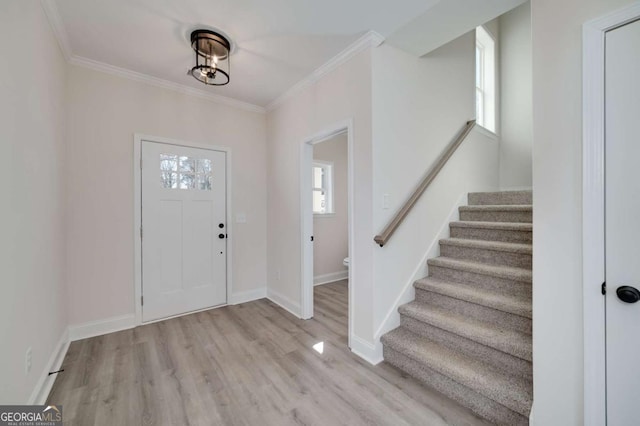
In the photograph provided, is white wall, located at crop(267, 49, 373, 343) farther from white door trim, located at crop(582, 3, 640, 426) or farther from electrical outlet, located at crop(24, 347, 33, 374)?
electrical outlet, located at crop(24, 347, 33, 374)

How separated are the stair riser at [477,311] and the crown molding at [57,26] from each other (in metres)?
3.65

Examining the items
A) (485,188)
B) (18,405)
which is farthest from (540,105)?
(18,405)

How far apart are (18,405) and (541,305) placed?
9.27ft

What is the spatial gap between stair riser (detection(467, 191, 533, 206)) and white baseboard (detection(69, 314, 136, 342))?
4130 mm

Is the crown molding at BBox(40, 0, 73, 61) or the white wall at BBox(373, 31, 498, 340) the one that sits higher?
the crown molding at BBox(40, 0, 73, 61)

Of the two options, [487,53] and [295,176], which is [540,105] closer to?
[295,176]

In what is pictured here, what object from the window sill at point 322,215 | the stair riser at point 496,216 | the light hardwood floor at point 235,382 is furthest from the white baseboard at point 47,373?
the stair riser at point 496,216

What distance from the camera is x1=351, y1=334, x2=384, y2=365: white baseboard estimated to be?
6.95ft

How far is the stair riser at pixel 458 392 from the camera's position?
1486mm

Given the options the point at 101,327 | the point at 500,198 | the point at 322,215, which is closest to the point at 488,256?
the point at 500,198

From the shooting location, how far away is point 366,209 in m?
2.19

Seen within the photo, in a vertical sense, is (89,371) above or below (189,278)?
below

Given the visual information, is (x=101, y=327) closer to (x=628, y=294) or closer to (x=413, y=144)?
(x=413, y=144)

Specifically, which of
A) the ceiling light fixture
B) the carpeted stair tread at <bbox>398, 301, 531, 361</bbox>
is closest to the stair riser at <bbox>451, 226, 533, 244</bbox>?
the carpeted stair tread at <bbox>398, 301, 531, 361</bbox>
